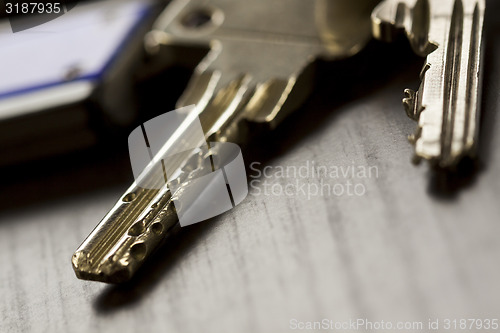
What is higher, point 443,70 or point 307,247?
point 443,70

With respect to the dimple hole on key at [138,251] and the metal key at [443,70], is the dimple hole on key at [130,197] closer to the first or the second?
the dimple hole on key at [138,251]

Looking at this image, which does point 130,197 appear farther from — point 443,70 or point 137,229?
point 443,70

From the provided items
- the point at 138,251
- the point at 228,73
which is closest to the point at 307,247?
the point at 138,251

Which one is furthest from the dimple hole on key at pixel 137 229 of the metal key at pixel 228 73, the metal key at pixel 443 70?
the metal key at pixel 443 70

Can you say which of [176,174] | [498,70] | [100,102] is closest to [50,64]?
[100,102]

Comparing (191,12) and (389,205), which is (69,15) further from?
(389,205)
